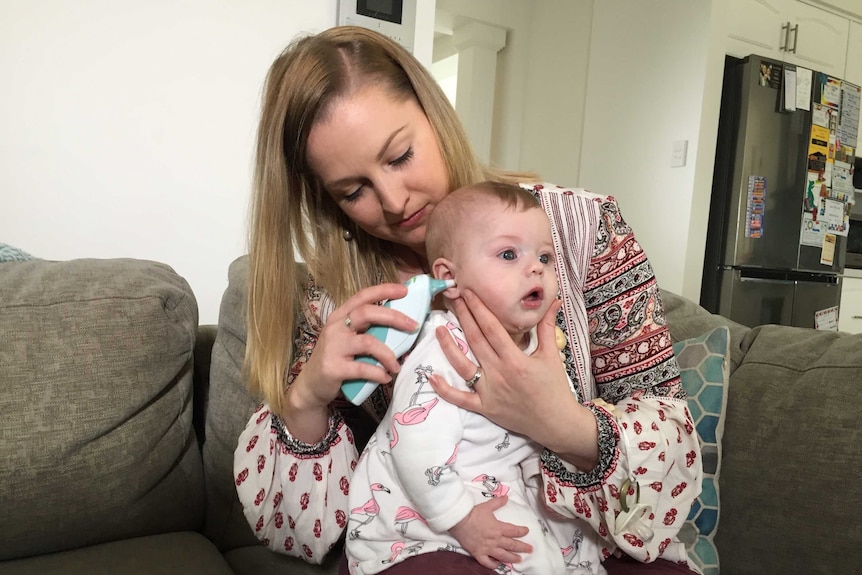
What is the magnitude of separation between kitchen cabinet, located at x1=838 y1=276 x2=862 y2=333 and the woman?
12.3ft

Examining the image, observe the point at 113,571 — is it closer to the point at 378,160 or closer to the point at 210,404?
the point at 210,404

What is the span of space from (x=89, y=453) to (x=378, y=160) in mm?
768

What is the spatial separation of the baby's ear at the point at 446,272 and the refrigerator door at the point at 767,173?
2.89 meters

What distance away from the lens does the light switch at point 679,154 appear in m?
3.23

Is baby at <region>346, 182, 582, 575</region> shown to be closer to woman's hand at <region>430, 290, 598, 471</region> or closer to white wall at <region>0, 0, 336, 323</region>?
woman's hand at <region>430, 290, 598, 471</region>

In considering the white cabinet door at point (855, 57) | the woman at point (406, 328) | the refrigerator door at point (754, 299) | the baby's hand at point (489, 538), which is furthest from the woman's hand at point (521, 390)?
the white cabinet door at point (855, 57)

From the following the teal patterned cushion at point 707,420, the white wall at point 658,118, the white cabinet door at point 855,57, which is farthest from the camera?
the white cabinet door at point 855,57

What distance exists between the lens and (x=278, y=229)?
1068 millimetres

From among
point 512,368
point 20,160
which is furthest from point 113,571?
point 20,160

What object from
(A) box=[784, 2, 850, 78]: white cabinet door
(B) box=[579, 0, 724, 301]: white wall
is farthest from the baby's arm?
(A) box=[784, 2, 850, 78]: white cabinet door

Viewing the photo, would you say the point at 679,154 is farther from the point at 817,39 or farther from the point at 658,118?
the point at 817,39

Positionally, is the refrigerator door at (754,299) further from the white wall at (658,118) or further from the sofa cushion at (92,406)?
the sofa cushion at (92,406)

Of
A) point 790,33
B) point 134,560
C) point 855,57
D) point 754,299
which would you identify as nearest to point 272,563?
point 134,560

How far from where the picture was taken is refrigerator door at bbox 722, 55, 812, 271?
126 inches
